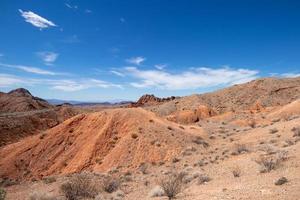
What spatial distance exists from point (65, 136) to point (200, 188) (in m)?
17.6

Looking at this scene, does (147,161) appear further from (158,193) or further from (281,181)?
(281,181)

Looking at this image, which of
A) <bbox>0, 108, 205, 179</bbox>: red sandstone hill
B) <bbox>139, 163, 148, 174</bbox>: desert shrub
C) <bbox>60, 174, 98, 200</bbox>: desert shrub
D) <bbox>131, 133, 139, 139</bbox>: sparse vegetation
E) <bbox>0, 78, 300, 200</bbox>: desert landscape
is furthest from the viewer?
<bbox>131, 133, 139, 139</bbox>: sparse vegetation

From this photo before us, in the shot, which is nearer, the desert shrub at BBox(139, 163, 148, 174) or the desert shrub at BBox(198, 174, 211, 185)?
the desert shrub at BBox(198, 174, 211, 185)

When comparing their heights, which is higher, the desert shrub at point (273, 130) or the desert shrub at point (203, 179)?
the desert shrub at point (273, 130)

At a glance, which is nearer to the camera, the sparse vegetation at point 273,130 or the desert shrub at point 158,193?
the desert shrub at point 158,193

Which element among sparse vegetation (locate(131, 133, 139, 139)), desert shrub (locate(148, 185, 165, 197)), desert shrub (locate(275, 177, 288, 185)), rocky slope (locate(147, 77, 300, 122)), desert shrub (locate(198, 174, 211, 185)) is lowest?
desert shrub (locate(148, 185, 165, 197))

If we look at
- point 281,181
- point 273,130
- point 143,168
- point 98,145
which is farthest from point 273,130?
point 281,181

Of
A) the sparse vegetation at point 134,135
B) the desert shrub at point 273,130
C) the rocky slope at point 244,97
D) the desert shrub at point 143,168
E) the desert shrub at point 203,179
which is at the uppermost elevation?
the rocky slope at point 244,97

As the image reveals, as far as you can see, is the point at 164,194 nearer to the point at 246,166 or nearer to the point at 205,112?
the point at 246,166

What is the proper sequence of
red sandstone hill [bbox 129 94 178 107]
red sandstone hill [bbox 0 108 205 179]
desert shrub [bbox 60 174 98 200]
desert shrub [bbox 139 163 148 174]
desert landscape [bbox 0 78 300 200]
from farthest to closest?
red sandstone hill [bbox 129 94 178 107] < red sandstone hill [bbox 0 108 205 179] < desert shrub [bbox 139 163 148 174] < desert shrub [bbox 60 174 98 200] < desert landscape [bbox 0 78 300 200]

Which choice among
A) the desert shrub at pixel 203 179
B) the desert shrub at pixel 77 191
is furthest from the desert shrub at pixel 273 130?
the desert shrub at pixel 77 191

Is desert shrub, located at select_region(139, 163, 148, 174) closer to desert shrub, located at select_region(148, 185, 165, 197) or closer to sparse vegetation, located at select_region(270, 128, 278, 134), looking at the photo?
desert shrub, located at select_region(148, 185, 165, 197)

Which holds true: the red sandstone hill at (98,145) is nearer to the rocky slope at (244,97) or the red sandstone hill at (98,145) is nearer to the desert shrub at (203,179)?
the desert shrub at (203,179)

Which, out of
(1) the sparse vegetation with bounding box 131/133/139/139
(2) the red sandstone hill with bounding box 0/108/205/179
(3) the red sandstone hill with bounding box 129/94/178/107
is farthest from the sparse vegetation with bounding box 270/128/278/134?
(3) the red sandstone hill with bounding box 129/94/178/107
